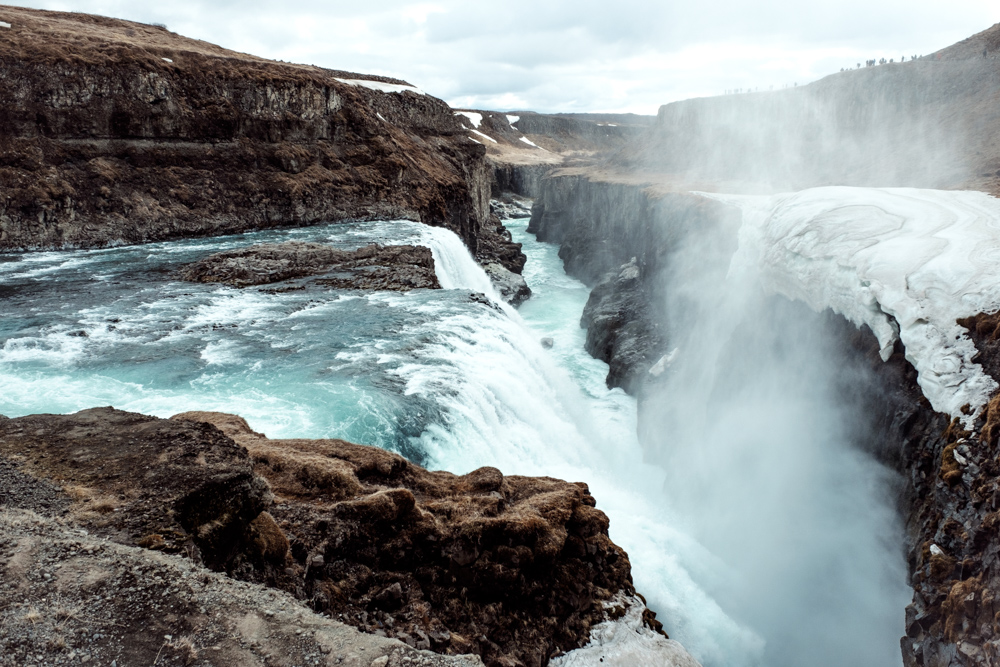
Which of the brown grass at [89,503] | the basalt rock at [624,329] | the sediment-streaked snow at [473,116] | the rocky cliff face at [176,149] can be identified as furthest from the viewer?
the sediment-streaked snow at [473,116]

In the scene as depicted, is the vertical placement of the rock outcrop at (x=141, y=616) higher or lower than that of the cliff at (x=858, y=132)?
lower

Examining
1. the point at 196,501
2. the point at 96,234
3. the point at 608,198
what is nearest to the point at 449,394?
the point at 196,501

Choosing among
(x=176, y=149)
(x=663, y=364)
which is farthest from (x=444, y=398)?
(x=176, y=149)

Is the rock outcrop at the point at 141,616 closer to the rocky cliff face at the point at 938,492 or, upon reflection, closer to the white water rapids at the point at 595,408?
the white water rapids at the point at 595,408

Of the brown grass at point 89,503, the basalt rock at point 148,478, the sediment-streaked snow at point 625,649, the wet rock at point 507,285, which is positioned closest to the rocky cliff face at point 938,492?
the sediment-streaked snow at point 625,649

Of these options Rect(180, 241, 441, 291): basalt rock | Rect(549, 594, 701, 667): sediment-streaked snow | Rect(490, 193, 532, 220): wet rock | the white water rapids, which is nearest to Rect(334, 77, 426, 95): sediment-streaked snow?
Rect(490, 193, 532, 220): wet rock

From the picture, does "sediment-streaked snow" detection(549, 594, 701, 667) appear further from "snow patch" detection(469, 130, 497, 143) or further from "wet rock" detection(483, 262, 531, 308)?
"snow patch" detection(469, 130, 497, 143)

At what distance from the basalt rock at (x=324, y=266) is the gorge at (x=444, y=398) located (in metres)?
0.18

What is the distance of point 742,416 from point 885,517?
6.24 metres

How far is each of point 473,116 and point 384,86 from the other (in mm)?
73499

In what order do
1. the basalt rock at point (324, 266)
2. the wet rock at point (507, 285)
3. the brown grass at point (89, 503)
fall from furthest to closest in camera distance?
the wet rock at point (507, 285), the basalt rock at point (324, 266), the brown grass at point (89, 503)

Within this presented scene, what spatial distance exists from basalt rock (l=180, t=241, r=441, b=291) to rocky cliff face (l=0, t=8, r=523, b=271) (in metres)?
8.27

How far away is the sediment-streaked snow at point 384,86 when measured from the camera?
45719 mm

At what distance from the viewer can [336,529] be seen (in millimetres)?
6062
